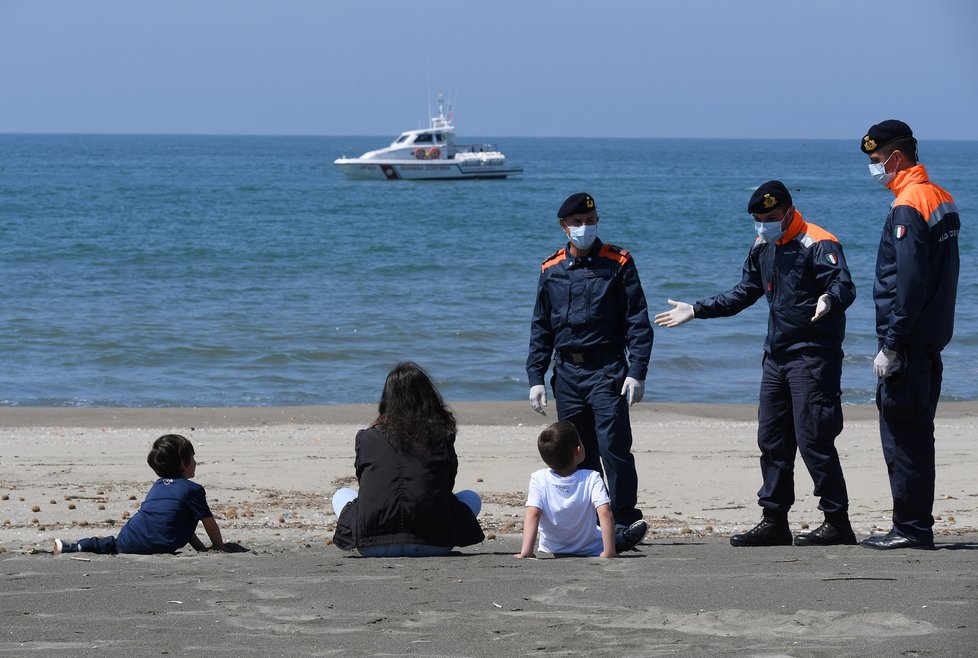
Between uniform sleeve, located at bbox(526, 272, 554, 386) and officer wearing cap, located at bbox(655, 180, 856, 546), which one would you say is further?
uniform sleeve, located at bbox(526, 272, 554, 386)

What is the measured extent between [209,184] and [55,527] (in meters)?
67.3

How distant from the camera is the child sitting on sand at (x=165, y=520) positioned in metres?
5.53

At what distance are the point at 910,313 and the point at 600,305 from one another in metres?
1.41

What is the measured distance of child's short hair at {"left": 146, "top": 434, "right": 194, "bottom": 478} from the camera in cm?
563

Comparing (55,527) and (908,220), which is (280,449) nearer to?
(55,527)

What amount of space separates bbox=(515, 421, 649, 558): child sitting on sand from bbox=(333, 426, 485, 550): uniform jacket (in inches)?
14.8

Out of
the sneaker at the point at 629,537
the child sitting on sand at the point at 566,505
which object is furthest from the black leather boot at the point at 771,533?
the child sitting on sand at the point at 566,505

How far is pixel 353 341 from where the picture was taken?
1689 cm

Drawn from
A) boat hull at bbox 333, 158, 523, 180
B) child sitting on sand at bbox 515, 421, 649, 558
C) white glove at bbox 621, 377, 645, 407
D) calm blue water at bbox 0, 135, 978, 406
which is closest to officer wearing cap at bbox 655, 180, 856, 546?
white glove at bbox 621, 377, 645, 407

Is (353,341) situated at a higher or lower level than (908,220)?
lower

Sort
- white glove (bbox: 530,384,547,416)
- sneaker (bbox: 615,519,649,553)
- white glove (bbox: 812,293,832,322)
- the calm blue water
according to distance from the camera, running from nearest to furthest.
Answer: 1. white glove (bbox: 812,293,832,322)
2. sneaker (bbox: 615,519,649,553)
3. white glove (bbox: 530,384,547,416)
4. the calm blue water

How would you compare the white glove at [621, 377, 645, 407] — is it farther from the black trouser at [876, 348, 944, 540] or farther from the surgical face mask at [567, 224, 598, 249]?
the black trouser at [876, 348, 944, 540]

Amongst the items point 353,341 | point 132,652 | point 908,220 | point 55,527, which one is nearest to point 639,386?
point 908,220

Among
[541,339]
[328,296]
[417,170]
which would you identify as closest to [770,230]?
[541,339]
